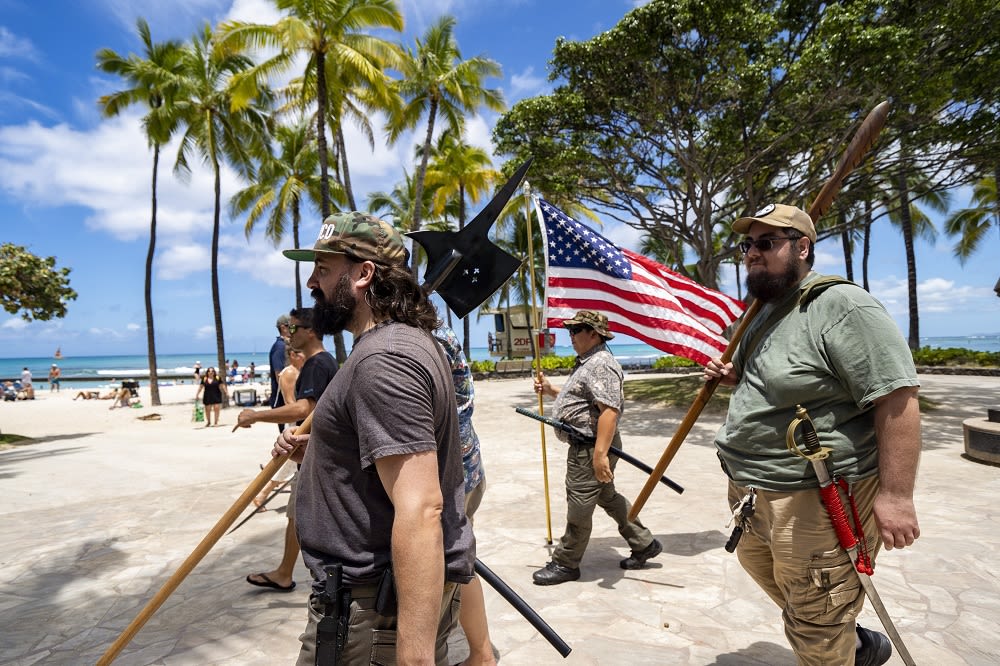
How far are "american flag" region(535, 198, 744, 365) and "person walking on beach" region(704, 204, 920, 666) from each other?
2668mm

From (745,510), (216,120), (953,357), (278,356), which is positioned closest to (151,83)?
(216,120)

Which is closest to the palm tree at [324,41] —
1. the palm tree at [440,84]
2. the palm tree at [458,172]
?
the palm tree at [440,84]

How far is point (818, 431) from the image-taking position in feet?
7.58

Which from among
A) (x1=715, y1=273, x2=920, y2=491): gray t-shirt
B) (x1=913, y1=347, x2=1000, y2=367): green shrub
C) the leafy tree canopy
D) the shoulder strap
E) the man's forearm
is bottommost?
(x1=913, y1=347, x2=1000, y2=367): green shrub

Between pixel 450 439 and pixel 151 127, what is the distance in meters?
25.1

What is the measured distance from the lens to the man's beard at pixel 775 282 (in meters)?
2.56

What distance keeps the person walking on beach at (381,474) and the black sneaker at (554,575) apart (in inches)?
103

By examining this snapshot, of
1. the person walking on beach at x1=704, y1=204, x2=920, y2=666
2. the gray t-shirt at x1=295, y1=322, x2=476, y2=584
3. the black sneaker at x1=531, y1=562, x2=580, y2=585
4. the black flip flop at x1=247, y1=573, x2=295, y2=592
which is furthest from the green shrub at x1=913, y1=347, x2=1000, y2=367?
the gray t-shirt at x1=295, y1=322, x2=476, y2=584

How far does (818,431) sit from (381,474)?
5.86 feet

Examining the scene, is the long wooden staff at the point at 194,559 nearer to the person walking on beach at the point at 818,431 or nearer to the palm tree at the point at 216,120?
the person walking on beach at the point at 818,431

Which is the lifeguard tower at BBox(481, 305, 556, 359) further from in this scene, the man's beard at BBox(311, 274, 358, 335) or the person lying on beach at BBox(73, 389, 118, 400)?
the man's beard at BBox(311, 274, 358, 335)

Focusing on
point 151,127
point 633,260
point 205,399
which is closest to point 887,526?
point 633,260

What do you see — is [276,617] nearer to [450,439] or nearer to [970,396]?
[450,439]

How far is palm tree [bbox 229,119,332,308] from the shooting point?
89.5 feet
